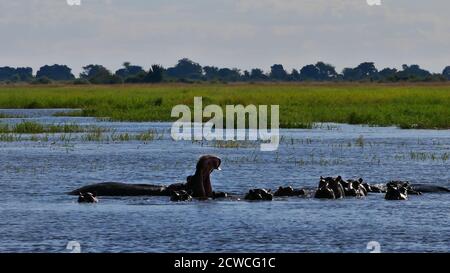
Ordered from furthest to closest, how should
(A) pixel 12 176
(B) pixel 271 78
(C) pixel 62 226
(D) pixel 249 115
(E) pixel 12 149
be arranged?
(B) pixel 271 78 < (D) pixel 249 115 < (E) pixel 12 149 < (A) pixel 12 176 < (C) pixel 62 226

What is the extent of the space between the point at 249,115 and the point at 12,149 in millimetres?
19157

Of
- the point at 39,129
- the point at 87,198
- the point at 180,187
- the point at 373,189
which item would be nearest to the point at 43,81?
the point at 39,129

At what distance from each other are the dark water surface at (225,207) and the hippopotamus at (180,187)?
0.33m

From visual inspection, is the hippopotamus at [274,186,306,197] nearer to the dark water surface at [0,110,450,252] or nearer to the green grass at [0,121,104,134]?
the dark water surface at [0,110,450,252]

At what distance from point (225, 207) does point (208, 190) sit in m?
1.00

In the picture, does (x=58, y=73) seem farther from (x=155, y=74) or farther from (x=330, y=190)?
(x=330, y=190)

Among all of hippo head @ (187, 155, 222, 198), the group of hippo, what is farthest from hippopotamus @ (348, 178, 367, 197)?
hippo head @ (187, 155, 222, 198)

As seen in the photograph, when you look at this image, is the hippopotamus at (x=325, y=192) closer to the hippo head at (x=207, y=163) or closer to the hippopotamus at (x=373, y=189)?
the hippopotamus at (x=373, y=189)

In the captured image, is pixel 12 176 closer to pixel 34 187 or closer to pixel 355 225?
pixel 34 187

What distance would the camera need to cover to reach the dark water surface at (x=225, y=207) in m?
16.9

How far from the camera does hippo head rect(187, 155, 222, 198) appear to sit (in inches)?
821

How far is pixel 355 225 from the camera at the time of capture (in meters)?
18.4

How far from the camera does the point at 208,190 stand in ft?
69.5
